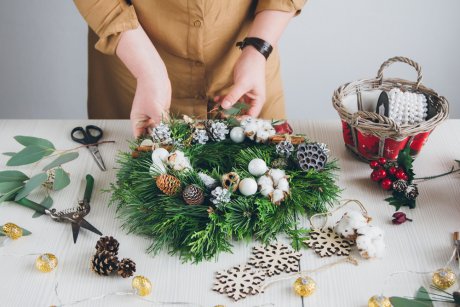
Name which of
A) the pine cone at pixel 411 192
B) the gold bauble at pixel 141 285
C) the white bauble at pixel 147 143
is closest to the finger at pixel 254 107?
the white bauble at pixel 147 143

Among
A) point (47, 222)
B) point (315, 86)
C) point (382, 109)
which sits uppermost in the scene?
point (315, 86)

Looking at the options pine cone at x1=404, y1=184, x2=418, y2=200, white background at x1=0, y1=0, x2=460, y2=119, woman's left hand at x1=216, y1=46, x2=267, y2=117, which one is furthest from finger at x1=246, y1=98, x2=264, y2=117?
white background at x1=0, y1=0, x2=460, y2=119

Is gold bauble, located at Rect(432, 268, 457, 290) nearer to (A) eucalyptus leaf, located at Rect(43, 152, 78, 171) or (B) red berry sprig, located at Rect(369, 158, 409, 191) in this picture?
(B) red berry sprig, located at Rect(369, 158, 409, 191)

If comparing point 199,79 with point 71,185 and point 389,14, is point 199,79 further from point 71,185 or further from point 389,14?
point 389,14

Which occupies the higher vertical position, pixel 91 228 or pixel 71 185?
pixel 71 185

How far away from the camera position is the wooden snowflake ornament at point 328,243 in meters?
0.81

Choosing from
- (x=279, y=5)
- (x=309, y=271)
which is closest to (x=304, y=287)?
(x=309, y=271)

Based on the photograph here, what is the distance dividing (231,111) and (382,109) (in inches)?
10.1

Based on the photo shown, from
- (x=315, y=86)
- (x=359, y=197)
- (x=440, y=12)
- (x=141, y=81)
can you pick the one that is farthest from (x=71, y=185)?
(x=440, y=12)

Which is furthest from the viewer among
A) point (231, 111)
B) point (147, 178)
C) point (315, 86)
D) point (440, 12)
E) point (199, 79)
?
point (315, 86)

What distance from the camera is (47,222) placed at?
0.89 m

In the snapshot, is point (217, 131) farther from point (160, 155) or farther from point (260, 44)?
point (260, 44)

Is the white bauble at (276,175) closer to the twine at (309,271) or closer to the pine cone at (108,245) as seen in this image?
the twine at (309,271)

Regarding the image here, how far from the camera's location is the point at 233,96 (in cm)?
104
